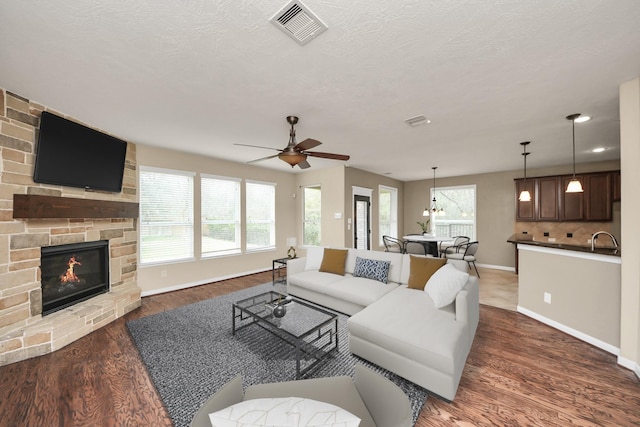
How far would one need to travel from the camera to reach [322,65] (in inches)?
77.3

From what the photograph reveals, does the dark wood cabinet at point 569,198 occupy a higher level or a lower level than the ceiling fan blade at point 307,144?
lower

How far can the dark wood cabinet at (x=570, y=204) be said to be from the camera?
5277 millimetres

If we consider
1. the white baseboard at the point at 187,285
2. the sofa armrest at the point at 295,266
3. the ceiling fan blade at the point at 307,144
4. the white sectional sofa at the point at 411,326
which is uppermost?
the ceiling fan blade at the point at 307,144

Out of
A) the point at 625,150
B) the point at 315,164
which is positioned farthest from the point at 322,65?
the point at 315,164

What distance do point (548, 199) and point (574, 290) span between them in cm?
376

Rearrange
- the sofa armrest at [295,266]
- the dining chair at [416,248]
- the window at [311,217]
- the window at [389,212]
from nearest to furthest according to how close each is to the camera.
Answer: the sofa armrest at [295,266] < the dining chair at [416,248] < the window at [311,217] < the window at [389,212]

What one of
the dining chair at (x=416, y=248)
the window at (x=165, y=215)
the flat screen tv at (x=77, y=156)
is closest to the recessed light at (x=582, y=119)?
the dining chair at (x=416, y=248)

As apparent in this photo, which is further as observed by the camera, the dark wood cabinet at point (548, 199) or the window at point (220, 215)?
the dark wood cabinet at point (548, 199)

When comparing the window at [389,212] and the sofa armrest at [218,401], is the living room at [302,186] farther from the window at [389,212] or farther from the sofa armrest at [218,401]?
the sofa armrest at [218,401]

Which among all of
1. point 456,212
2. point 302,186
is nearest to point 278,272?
point 302,186

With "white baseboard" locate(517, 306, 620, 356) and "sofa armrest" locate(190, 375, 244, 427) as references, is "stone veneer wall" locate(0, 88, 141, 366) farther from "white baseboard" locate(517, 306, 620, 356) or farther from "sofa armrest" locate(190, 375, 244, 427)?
"white baseboard" locate(517, 306, 620, 356)

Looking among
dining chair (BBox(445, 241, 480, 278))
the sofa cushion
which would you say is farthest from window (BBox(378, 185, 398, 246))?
the sofa cushion

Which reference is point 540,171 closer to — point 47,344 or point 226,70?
point 226,70

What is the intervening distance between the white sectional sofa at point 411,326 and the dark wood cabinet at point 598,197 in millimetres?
4496
